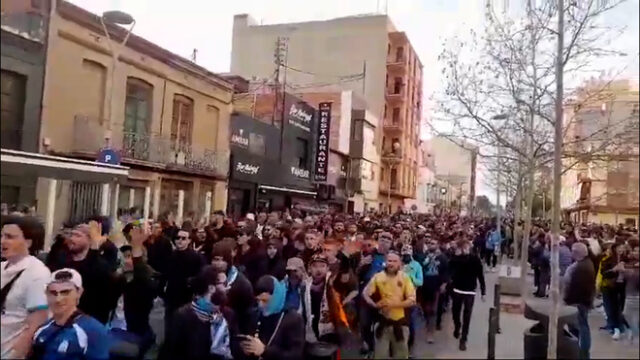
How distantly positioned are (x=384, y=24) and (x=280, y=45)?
3.44ft

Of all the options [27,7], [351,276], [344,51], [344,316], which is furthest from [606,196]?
[27,7]

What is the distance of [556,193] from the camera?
2.06 meters

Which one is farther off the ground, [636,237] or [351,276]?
[636,237]

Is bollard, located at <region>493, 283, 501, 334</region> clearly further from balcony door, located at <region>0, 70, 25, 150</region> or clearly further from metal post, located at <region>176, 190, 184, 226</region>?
metal post, located at <region>176, 190, 184, 226</region>

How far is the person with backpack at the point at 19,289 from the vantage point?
95.3 inches

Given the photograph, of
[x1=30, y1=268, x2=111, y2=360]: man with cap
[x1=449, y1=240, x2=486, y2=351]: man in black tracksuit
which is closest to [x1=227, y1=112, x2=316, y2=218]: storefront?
[x1=449, y1=240, x2=486, y2=351]: man in black tracksuit

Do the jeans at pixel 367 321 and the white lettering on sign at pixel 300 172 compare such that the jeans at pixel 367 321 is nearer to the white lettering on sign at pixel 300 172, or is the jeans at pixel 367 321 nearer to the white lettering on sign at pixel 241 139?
the white lettering on sign at pixel 241 139

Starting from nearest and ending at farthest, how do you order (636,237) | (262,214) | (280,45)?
(636,237)
(280,45)
(262,214)

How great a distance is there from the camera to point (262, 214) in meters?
8.30

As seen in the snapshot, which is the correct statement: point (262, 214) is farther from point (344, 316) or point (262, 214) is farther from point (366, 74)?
point (344, 316)

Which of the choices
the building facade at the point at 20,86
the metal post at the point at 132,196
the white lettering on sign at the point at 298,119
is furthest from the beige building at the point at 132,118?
the white lettering on sign at the point at 298,119

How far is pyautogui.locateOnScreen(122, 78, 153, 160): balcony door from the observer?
3.70 metres

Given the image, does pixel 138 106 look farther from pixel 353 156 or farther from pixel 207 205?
pixel 353 156

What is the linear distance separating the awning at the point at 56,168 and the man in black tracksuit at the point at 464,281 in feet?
5.94
